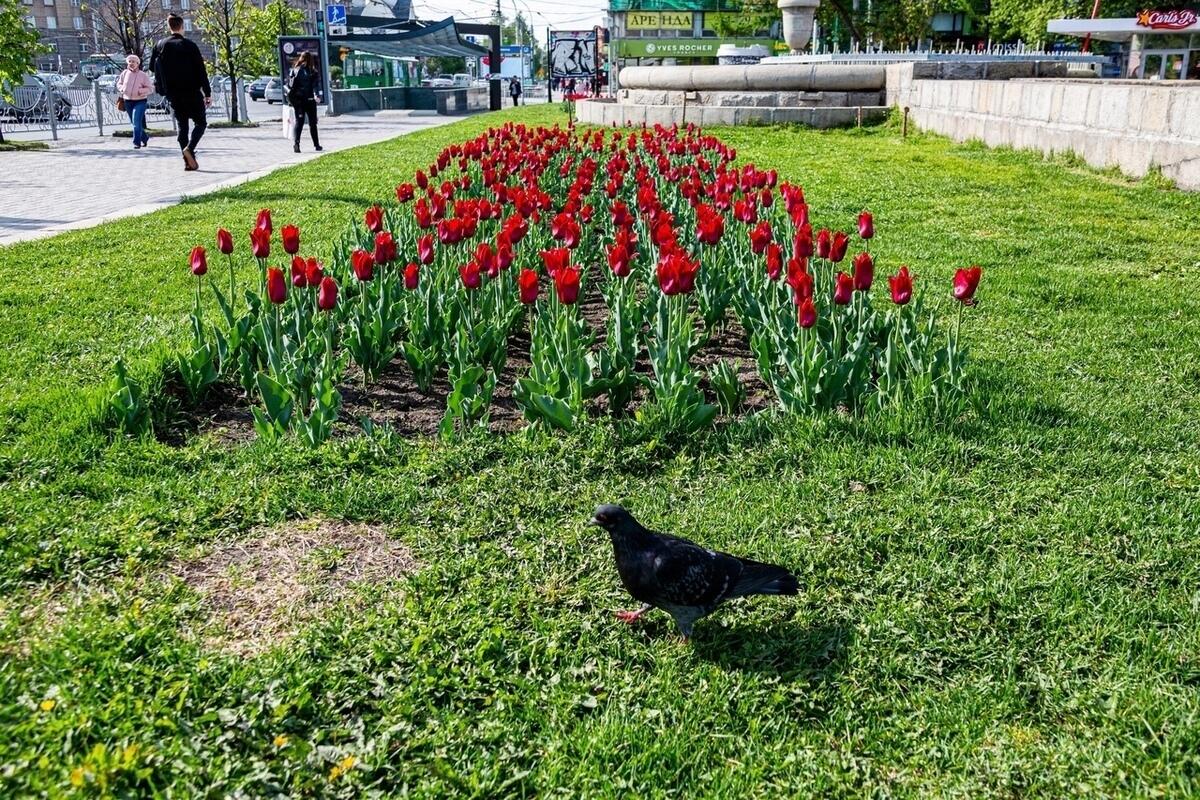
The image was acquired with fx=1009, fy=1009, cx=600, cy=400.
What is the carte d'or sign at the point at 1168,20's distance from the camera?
36.1 meters

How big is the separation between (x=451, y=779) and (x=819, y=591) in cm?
130

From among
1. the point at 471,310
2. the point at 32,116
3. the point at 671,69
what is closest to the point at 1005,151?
the point at 671,69

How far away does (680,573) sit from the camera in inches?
106

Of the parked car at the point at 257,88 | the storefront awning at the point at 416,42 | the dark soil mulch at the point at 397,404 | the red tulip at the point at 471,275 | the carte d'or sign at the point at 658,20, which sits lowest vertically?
the dark soil mulch at the point at 397,404

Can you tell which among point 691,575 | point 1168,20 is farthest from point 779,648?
point 1168,20

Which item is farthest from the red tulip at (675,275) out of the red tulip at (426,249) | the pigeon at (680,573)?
the pigeon at (680,573)

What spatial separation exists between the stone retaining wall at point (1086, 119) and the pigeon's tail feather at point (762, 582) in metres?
8.83

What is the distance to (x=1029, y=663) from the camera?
108 inches

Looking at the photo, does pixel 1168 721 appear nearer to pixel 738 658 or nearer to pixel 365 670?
pixel 738 658

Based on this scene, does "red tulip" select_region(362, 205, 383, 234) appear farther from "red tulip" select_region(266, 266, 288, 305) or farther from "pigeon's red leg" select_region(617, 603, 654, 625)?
"pigeon's red leg" select_region(617, 603, 654, 625)

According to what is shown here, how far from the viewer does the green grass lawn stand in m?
2.37

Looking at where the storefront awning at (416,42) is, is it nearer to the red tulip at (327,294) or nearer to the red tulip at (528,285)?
the red tulip at (327,294)

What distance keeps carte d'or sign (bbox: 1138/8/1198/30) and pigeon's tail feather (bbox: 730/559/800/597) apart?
135 feet

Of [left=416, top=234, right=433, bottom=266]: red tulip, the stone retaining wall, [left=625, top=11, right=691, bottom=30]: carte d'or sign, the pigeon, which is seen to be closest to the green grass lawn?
the pigeon
